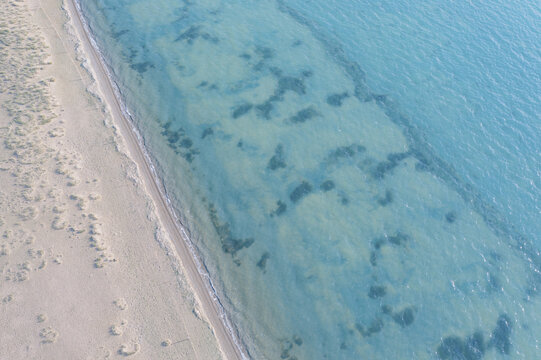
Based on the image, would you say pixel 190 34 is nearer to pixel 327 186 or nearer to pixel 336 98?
pixel 336 98

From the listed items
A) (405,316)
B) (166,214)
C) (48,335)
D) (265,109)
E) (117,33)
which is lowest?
(48,335)

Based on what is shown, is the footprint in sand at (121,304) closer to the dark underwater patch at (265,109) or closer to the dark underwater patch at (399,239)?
the dark underwater patch at (399,239)

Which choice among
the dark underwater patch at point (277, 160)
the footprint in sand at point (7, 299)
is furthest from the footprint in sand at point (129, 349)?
the dark underwater patch at point (277, 160)

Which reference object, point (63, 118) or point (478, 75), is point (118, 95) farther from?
point (478, 75)

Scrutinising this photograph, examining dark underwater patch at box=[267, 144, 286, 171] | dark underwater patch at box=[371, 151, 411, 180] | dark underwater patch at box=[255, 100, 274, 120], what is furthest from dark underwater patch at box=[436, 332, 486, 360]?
dark underwater patch at box=[255, 100, 274, 120]

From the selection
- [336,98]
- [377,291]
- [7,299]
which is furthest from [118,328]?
[336,98]

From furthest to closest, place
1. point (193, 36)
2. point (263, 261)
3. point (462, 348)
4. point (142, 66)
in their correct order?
1. point (193, 36)
2. point (142, 66)
3. point (263, 261)
4. point (462, 348)
